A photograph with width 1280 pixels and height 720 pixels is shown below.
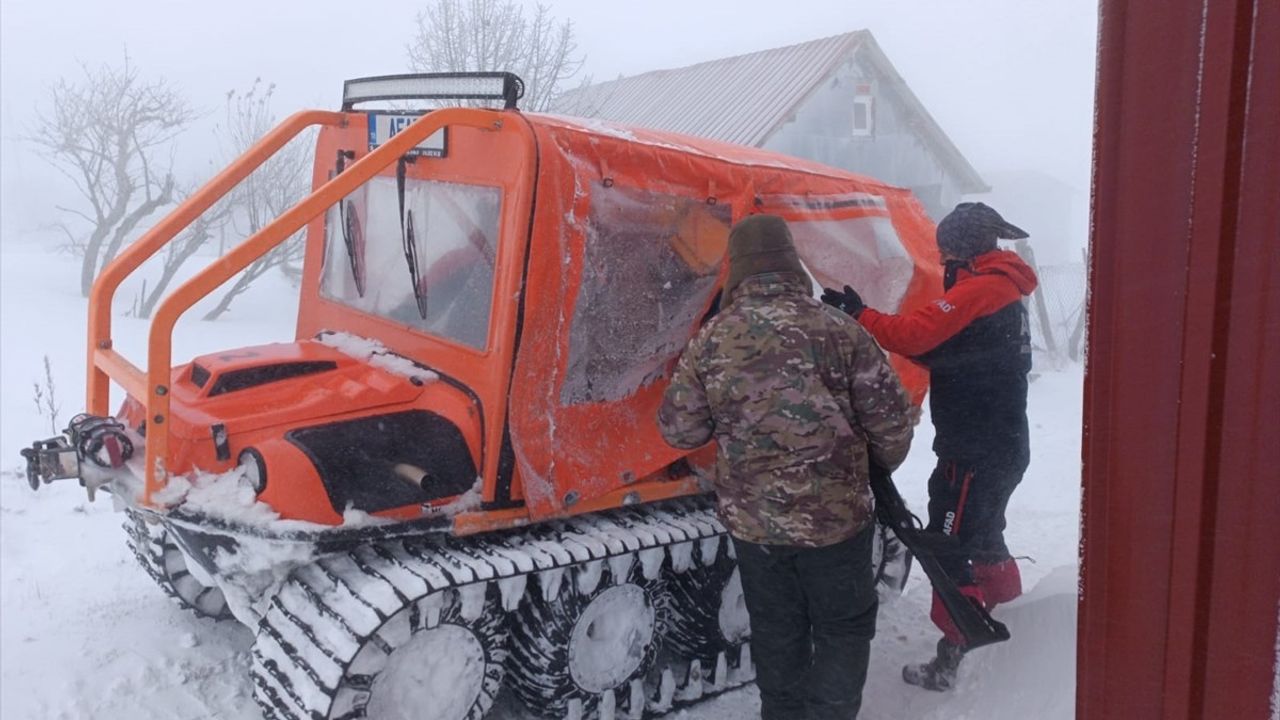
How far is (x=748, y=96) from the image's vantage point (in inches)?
675

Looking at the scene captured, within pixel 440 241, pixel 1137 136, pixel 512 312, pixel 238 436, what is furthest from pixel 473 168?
pixel 1137 136

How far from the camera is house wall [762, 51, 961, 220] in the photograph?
16.4m

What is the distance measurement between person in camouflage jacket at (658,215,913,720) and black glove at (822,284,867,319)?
817 mm

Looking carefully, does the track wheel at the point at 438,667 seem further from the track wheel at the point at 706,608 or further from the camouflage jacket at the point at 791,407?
the camouflage jacket at the point at 791,407

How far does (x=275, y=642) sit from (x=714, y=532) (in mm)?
1927

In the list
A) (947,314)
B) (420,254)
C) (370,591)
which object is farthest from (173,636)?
(947,314)

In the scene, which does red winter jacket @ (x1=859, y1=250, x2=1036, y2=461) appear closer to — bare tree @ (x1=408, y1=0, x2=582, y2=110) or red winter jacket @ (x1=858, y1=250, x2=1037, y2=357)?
red winter jacket @ (x1=858, y1=250, x2=1037, y2=357)

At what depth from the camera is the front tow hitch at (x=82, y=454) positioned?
11.6 ft

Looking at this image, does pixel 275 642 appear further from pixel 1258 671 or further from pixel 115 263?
pixel 1258 671

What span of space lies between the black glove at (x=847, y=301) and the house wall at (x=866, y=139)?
11723mm

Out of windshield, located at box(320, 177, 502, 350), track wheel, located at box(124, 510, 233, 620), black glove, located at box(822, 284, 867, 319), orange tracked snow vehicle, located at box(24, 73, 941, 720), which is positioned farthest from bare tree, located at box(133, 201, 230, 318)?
black glove, located at box(822, 284, 867, 319)

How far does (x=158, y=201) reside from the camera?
1925cm

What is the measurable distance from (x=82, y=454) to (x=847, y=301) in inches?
123

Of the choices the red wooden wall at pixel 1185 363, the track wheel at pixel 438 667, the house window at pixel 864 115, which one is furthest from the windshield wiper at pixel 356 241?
the house window at pixel 864 115
